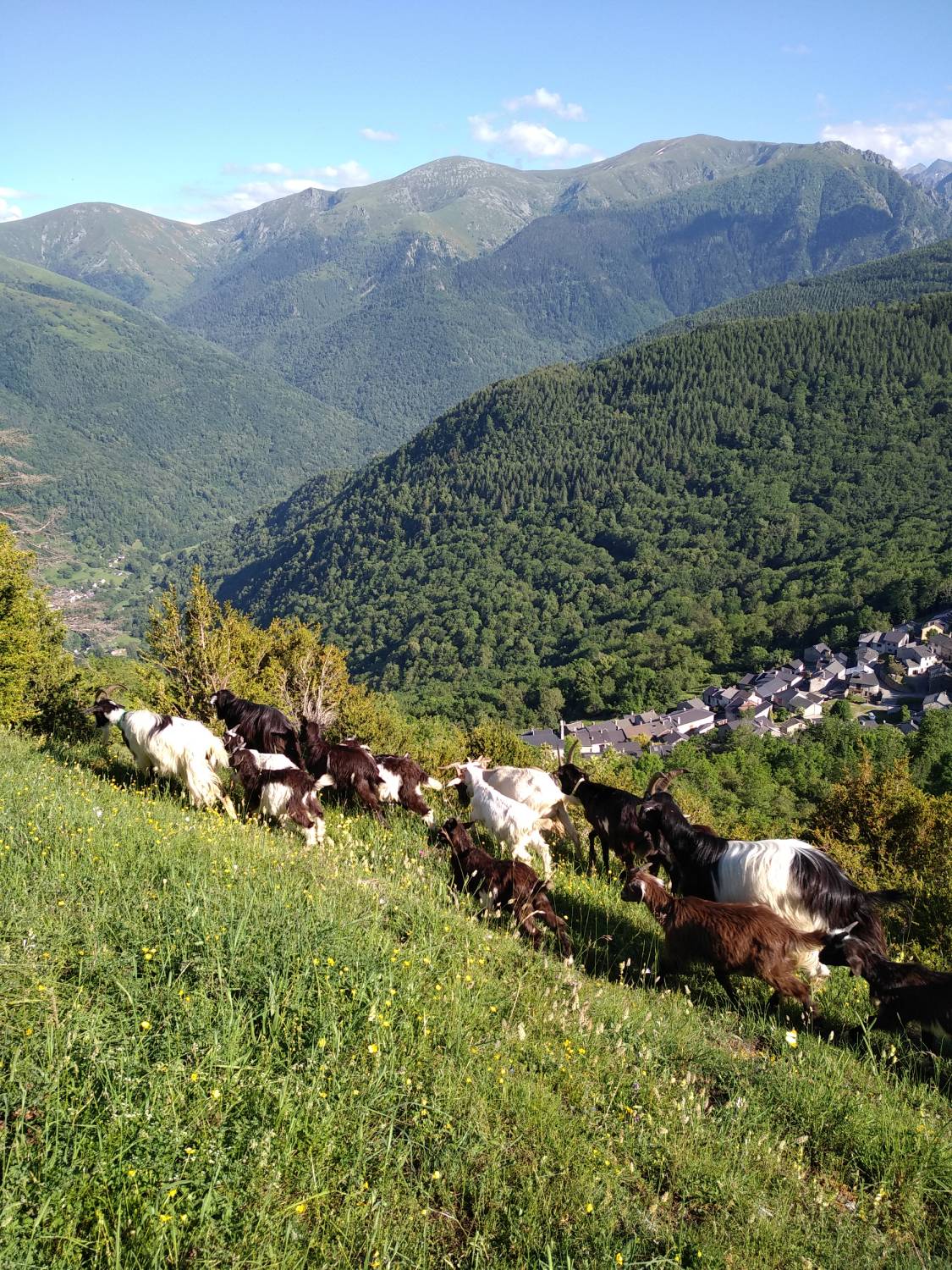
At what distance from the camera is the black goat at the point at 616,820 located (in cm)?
878

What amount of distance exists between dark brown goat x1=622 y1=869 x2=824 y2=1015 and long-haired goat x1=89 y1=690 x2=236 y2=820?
18.3 feet

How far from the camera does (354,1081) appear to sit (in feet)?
11.3

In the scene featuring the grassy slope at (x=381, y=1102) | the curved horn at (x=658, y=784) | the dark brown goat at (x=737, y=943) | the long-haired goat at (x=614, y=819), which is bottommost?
the long-haired goat at (x=614, y=819)

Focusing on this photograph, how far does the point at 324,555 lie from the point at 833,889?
18010 cm

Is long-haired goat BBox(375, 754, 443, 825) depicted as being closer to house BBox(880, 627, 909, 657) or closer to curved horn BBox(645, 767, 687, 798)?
curved horn BBox(645, 767, 687, 798)

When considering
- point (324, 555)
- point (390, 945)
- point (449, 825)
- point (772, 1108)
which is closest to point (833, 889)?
point (772, 1108)

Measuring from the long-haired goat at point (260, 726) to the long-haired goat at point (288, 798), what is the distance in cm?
160

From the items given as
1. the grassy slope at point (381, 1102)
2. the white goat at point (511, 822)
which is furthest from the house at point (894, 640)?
the grassy slope at point (381, 1102)

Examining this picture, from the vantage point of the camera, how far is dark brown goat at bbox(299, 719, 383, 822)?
31.6ft

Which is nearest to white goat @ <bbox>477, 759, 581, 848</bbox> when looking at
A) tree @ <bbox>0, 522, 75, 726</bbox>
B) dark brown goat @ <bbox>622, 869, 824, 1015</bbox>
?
dark brown goat @ <bbox>622, 869, 824, 1015</bbox>

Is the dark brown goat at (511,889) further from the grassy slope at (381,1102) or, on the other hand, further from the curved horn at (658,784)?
the curved horn at (658,784)

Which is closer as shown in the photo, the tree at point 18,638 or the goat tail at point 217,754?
the goat tail at point 217,754

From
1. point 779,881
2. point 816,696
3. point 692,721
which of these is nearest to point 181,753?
point 779,881

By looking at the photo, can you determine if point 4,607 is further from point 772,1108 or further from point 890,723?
point 890,723
